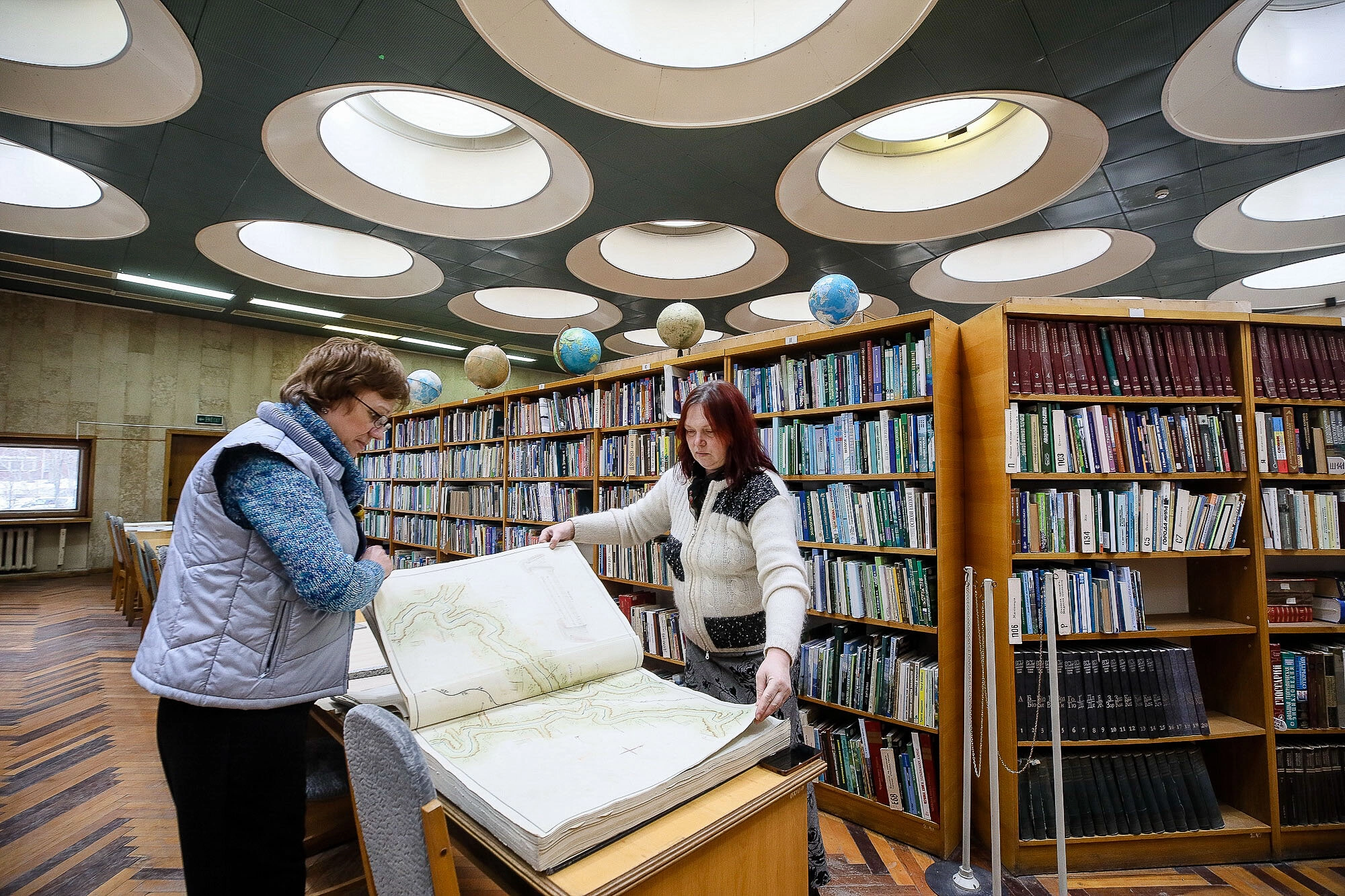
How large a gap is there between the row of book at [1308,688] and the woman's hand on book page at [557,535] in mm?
2825

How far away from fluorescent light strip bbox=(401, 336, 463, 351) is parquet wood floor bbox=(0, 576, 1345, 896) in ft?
21.1

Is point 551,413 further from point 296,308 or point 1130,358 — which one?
point 296,308

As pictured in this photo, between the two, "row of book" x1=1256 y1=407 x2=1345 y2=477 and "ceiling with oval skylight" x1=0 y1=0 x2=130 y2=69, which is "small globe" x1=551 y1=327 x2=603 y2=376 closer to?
"ceiling with oval skylight" x1=0 y1=0 x2=130 y2=69

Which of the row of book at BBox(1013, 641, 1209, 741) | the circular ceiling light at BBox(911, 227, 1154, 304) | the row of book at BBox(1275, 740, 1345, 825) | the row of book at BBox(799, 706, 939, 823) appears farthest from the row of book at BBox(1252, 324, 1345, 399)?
the circular ceiling light at BBox(911, 227, 1154, 304)

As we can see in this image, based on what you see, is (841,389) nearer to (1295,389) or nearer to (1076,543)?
(1076,543)

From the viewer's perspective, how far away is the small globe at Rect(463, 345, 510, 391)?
4621 millimetres

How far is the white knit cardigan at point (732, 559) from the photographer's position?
1.24 metres

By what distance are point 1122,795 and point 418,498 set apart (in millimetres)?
5926

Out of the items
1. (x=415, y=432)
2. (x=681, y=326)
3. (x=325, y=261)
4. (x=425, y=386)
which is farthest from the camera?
(x=325, y=261)

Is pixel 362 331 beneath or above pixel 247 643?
above

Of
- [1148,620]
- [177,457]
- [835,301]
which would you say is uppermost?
[835,301]

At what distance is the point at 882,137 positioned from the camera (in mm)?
5191

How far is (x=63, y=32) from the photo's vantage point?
3332mm

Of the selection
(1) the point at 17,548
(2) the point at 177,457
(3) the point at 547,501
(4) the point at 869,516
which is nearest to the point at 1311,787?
(4) the point at 869,516
